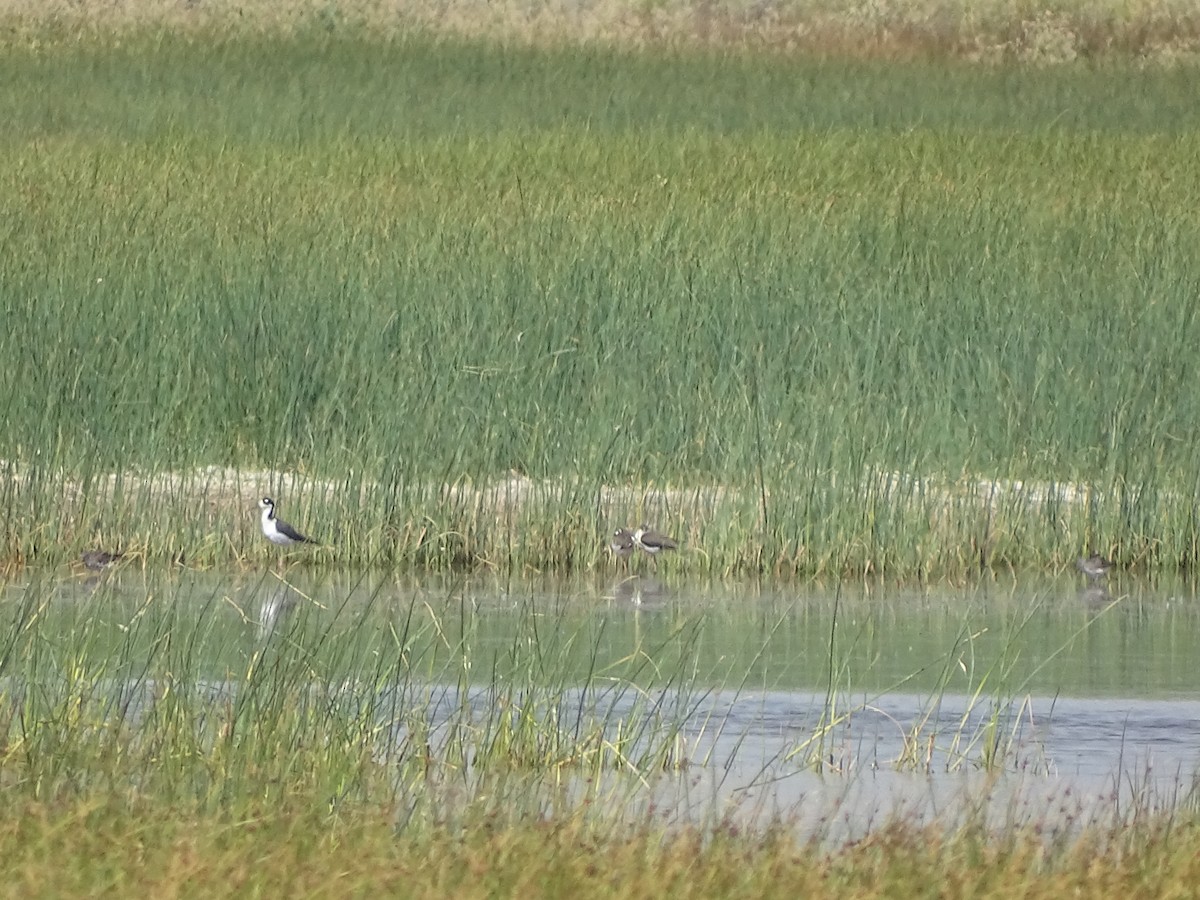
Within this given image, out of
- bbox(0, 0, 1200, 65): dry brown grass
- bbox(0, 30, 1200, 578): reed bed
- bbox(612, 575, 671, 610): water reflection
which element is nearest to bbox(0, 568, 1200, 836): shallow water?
bbox(612, 575, 671, 610): water reflection

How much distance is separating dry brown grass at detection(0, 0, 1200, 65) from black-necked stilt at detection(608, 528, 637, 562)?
A: 21484mm

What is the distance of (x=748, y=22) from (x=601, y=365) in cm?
2339

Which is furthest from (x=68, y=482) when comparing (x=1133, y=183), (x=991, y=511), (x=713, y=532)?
(x=1133, y=183)

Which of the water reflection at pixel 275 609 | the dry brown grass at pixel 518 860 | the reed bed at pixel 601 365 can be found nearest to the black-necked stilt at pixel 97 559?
the reed bed at pixel 601 365

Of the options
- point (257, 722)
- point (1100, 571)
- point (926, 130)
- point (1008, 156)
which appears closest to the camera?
point (257, 722)

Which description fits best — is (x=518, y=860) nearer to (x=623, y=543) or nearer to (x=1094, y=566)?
(x=623, y=543)

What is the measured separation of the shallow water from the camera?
23.9 ft

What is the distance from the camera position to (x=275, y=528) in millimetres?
10719

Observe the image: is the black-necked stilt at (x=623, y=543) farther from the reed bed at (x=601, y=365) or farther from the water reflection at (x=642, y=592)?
the reed bed at (x=601, y=365)

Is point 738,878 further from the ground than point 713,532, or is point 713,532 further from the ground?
point 738,878

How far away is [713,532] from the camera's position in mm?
11172

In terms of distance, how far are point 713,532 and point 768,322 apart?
2110mm

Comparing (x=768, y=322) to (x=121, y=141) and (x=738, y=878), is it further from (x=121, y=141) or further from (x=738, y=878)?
(x=121, y=141)

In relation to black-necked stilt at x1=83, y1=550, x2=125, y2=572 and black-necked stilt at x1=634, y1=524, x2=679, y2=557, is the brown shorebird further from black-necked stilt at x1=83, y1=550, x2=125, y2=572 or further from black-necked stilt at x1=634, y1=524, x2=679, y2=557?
black-necked stilt at x1=83, y1=550, x2=125, y2=572
